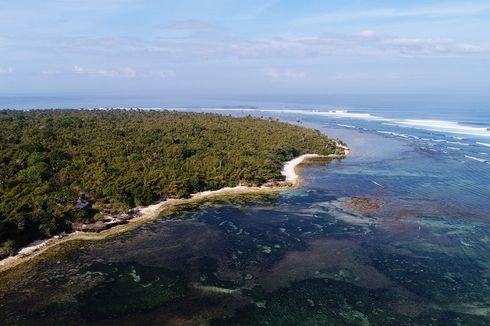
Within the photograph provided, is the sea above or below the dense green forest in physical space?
below

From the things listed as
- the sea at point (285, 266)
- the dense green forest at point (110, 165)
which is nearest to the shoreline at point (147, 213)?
the dense green forest at point (110, 165)

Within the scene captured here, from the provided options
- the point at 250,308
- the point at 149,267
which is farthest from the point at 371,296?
the point at 149,267

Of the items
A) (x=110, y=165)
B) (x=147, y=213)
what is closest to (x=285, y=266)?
(x=147, y=213)

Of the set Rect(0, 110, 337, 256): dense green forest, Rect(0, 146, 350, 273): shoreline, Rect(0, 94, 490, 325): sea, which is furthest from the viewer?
Rect(0, 110, 337, 256): dense green forest

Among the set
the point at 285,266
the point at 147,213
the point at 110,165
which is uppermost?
the point at 110,165

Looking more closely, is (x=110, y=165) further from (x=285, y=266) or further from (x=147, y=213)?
(x=285, y=266)

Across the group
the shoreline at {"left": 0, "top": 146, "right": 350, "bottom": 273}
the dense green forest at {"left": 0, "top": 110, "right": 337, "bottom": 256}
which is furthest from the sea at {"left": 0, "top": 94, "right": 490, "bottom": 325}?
the dense green forest at {"left": 0, "top": 110, "right": 337, "bottom": 256}

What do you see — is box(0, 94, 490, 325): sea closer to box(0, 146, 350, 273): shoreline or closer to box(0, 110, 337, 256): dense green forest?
box(0, 146, 350, 273): shoreline
